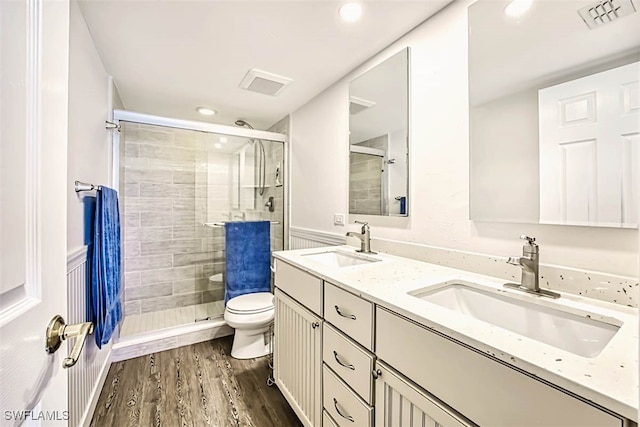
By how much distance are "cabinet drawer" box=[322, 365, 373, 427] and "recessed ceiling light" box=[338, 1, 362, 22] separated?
1.66 meters

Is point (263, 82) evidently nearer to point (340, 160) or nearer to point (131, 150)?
point (340, 160)

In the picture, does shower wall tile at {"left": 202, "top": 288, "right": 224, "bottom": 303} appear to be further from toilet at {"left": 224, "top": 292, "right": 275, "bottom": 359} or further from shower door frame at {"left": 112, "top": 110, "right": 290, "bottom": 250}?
shower door frame at {"left": 112, "top": 110, "right": 290, "bottom": 250}

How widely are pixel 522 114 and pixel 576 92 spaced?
0.54ft

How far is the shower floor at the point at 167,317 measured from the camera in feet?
7.84

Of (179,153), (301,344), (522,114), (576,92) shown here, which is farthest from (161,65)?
(576,92)

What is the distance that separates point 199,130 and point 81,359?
1.84m

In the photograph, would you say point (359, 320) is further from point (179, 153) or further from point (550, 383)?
point (179, 153)

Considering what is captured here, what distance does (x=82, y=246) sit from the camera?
1.37 metres

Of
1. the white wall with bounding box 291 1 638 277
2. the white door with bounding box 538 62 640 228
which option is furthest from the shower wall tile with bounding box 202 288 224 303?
the white door with bounding box 538 62 640 228

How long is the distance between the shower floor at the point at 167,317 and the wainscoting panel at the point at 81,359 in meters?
0.78

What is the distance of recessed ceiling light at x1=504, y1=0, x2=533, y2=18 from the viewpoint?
1043mm

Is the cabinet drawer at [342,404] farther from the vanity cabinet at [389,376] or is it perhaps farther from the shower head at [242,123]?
the shower head at [242,123]

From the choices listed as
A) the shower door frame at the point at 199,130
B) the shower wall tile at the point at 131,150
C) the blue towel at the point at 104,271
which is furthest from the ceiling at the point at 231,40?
the blue towel at the point at 104,271

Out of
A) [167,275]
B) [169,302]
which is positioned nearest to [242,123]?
[167,275]
